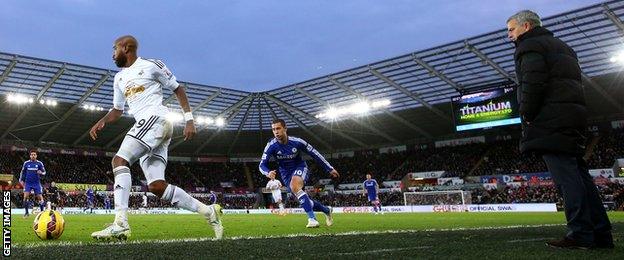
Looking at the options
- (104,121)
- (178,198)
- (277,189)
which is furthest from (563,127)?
(277,189)

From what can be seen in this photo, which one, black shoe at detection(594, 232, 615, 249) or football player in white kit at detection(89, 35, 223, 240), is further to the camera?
football player in white kit at detection(89, 35, 223, 240)

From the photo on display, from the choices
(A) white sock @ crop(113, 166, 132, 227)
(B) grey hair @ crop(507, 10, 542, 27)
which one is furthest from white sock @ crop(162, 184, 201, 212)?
(B) grey hair @ crop(507, 10, 542, 27)

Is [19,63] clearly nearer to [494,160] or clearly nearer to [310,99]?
[310,99]

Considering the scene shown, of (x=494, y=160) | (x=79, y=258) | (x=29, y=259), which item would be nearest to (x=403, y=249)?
(x=79, y=258)

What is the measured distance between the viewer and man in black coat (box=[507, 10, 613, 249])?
4211 mm

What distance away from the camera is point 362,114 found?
4684 cm

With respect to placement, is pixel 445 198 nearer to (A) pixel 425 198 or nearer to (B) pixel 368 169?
(A) pixel 425 198

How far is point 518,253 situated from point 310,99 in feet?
132

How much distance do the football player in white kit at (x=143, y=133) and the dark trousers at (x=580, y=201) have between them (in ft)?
12.0

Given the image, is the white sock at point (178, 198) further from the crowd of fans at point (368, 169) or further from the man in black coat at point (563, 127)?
the crowd of fans at point (368, 169)

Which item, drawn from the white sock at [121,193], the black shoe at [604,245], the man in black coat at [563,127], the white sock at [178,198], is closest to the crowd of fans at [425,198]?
the black shoe at [604,245]

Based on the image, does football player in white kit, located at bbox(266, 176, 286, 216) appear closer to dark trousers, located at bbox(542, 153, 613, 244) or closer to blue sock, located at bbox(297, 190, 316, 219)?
blue sock, located at bbox(297, 190, 316, 219)

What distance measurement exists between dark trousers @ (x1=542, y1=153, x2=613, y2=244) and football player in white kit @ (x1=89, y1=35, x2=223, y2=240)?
145 inches

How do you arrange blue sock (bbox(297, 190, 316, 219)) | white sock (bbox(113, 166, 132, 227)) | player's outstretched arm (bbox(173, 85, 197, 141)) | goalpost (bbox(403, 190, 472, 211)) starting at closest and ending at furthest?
white sock (bbox(113, 166, 132, 227)) < player's outstretched arm (bbox(173, 85, 197, 141)) < blue sock (bbox(297, 190, 316, 219)) < goalpost (bbox(403, 190, 472, 211))
